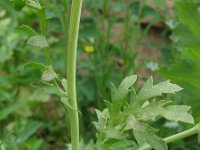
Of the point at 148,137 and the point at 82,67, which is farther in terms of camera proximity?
the point at 82,67

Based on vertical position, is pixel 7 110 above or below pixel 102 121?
below

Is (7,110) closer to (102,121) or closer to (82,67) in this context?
(82,67)

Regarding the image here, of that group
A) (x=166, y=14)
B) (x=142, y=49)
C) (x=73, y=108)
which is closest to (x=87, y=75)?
(x=166, y=14)

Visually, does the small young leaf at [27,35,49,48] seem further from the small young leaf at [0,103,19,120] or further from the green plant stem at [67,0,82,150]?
the small young leaf at [0,103,19,120]

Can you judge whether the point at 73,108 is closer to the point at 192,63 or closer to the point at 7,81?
the point at 192,63

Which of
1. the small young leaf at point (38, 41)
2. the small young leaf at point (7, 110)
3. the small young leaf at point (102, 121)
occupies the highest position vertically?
the small young leaf at point (38, 41)

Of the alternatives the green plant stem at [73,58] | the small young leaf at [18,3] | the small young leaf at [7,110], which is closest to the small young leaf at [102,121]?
the green plant stem at [73,58]

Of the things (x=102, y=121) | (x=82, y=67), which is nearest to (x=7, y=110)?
(x=82, y=67)

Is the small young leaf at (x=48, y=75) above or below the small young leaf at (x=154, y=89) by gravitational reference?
above

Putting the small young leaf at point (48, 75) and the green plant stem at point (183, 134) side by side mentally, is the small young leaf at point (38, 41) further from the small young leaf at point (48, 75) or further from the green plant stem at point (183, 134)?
the green plant stem at point (183, 134)

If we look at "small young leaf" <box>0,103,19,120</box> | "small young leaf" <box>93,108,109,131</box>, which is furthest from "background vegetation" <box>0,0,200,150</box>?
"small young leaf" <box>93,108,109,131</box>
